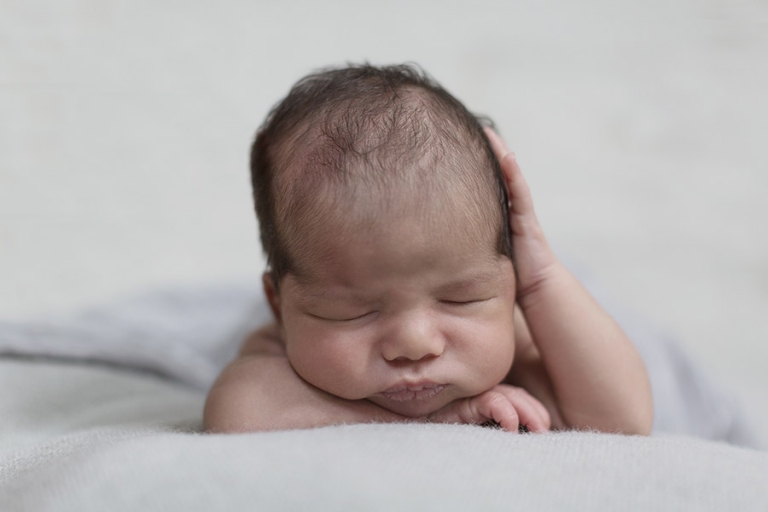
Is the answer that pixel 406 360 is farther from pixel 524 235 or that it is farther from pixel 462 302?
pixel 524 235

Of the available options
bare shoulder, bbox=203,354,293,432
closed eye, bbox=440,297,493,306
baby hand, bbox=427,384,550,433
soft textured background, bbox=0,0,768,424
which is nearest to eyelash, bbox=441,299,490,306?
closed eye, bbox=440,297,493,306

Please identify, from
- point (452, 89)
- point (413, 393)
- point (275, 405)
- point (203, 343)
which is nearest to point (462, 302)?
point (413, 393)

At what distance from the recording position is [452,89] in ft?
7.78

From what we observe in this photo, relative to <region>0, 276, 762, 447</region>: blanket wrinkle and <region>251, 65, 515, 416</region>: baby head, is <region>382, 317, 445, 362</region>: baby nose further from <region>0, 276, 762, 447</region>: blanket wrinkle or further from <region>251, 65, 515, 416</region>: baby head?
<region>0, 276, 762, 447</region>: blanket wrinkle

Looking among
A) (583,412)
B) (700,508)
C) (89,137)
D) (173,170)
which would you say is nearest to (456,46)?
(173,170)

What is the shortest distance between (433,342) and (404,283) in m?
0.07

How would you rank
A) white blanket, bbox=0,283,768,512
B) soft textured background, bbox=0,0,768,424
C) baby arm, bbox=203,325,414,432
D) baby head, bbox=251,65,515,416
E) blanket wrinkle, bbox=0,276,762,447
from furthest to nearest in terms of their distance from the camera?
soft textured background, bbox=0,0,768,424 < blanket wrinkle, bbox=0,276,762,447 < baby arm, bbox=203,325,414,432 < baby head, bbox=251,65,515,416 < white blanket, bbox=0,283,768,512

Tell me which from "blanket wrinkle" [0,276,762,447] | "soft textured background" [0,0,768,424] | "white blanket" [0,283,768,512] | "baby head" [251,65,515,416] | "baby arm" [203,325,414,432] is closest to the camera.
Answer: "white blanket" [0,283,768,512]

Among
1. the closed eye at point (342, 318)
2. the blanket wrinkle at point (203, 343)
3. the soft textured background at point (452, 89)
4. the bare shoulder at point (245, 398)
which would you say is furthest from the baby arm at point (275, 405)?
the soft textured background at point (452, 89)

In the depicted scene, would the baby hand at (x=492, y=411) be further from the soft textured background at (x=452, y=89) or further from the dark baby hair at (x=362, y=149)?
the soft textured background at (x=452, y=89)

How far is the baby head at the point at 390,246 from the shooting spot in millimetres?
898

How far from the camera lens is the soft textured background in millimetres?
1942

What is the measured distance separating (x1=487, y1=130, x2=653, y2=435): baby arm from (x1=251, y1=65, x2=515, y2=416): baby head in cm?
6

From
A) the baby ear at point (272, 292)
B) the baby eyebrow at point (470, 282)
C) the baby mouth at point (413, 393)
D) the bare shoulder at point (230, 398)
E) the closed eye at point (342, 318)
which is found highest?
the baby eyebrow at point (470, 282)
